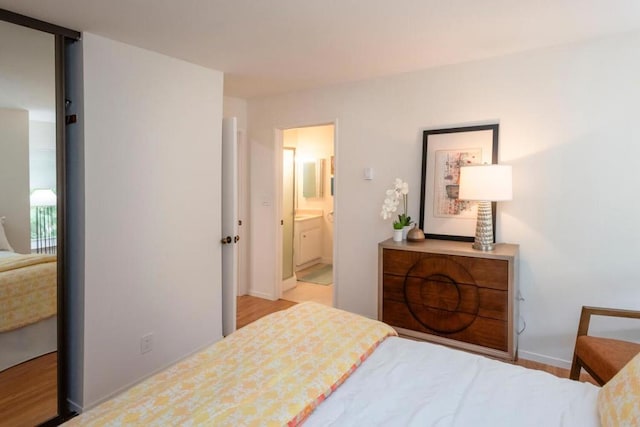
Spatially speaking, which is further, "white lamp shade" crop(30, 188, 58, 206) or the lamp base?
the lamp base

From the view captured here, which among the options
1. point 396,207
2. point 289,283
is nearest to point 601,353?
point 396,207

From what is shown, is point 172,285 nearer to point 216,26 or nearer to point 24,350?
point 24,350

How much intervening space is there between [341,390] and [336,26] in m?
1.93

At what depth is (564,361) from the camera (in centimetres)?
270

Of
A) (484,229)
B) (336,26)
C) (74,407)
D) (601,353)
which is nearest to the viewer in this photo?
(601,353)

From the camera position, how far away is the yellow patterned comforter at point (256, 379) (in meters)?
1.16

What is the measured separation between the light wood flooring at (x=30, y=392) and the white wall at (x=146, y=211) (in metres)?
0.16

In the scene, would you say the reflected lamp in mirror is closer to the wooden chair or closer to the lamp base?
the lamp base

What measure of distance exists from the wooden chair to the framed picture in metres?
0.93

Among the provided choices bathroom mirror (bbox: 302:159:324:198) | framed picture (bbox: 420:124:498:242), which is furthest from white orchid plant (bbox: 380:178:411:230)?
bathroom mirror (bbox: 302:159:324:198)

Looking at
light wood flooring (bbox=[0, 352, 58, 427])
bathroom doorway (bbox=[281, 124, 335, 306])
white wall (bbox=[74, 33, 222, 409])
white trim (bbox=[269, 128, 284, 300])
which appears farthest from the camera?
bathroom doorway (bbox=[281, 124, 335, 306])

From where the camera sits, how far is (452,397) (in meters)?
1.31

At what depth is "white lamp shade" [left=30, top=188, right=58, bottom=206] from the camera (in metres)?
2.12

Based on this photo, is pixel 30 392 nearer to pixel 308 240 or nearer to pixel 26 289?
pixel 26 289
